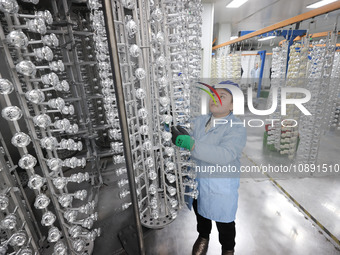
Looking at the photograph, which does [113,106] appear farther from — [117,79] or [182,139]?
[117,79]

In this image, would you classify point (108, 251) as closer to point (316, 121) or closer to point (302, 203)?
point (302, 203)

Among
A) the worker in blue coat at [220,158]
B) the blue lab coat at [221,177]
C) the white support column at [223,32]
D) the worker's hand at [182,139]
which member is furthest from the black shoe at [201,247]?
the white support column at [223,32]

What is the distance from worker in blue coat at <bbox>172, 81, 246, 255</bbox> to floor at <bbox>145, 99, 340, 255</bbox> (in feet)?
1.45

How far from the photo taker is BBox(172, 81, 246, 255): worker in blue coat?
1.27 m

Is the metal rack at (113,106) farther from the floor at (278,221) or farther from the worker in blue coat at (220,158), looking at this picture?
the floor at (278,221)


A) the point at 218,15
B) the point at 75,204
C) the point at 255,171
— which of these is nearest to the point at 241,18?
the point at 218,15

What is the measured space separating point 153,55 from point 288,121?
10.4 ft

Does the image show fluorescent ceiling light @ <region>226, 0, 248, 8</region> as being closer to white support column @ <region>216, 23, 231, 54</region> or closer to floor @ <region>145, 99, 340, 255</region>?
white support column @ <region>216, 23, 231, 54</region>

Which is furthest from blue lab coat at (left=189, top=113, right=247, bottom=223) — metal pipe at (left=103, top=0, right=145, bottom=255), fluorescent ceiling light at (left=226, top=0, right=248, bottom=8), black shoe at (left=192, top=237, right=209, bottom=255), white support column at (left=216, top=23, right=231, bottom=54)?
white support column at (left=216, top=23, right=231, bottom=54)

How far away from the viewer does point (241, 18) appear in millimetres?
6996

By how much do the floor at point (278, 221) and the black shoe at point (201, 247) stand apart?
8 centimetres

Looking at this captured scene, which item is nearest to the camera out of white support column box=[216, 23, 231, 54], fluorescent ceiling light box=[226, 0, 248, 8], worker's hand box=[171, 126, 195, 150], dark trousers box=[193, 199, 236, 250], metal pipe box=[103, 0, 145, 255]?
metal pipe box=[103, 0, 145, 255]

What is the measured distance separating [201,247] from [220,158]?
0.97 metres

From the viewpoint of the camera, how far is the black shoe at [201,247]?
1.68m
